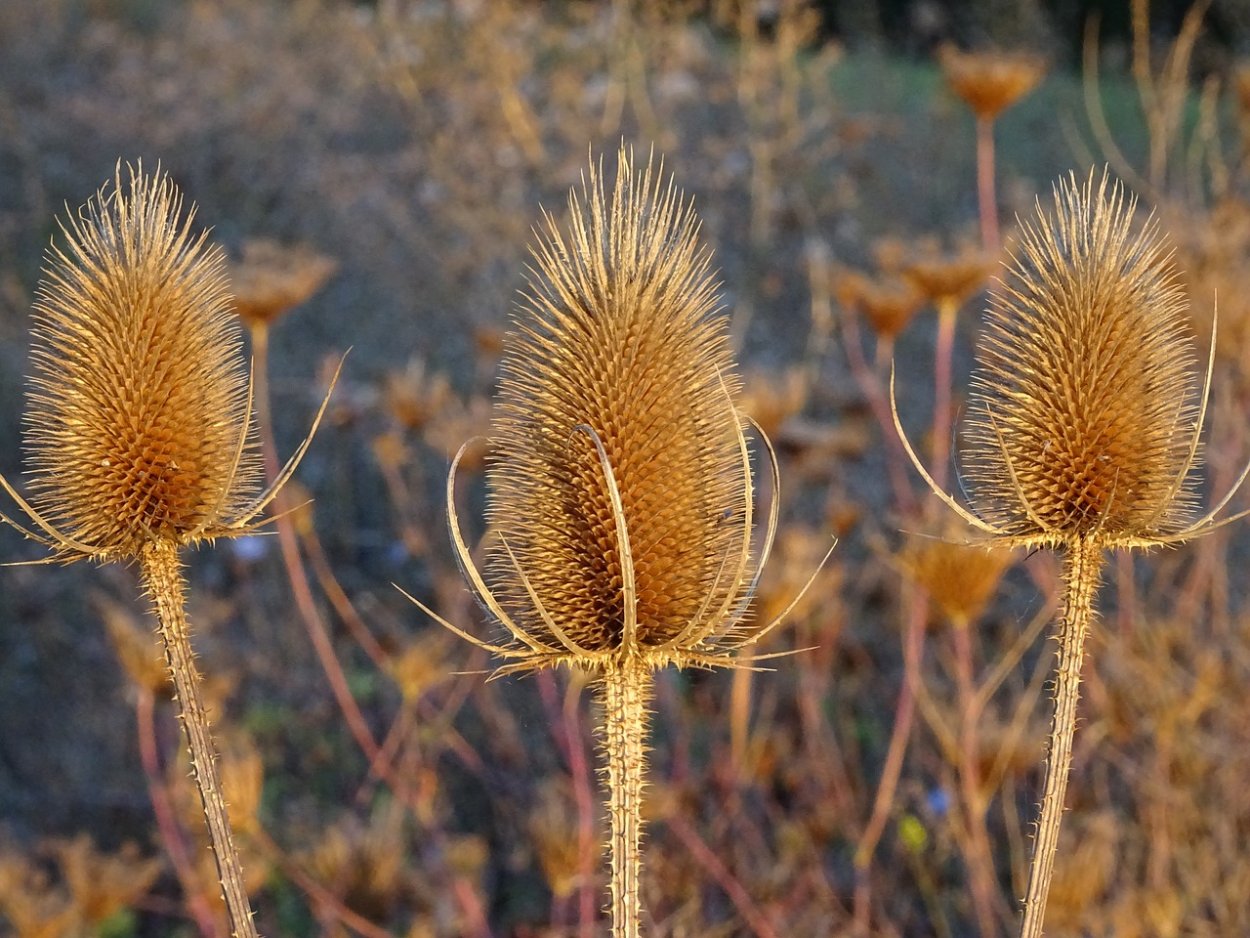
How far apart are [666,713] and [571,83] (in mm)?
5387

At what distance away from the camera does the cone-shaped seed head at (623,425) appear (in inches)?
66.2

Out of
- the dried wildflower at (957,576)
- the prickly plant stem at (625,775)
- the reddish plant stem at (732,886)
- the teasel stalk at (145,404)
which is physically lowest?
the reddish plant stem at (732,886)

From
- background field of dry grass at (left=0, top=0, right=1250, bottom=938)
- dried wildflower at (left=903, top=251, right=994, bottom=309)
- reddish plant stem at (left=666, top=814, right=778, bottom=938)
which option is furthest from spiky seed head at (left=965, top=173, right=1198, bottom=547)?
dried wildflower at (left=903, top=251, right=994, bottom=309)

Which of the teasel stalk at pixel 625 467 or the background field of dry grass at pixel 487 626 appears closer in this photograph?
the teasel stalk at pixel 625 467

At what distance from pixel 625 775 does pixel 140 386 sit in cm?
78

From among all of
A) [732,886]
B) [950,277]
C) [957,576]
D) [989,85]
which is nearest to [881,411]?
[950,277]

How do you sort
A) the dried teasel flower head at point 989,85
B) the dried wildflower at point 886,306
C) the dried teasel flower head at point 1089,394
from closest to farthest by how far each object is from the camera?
1. the dried teasel flower head at point 1089,394
2. the dried wildflower at point 886,306
3. the dried teasel flower head at point 989,85

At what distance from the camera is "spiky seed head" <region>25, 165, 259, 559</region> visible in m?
1.75

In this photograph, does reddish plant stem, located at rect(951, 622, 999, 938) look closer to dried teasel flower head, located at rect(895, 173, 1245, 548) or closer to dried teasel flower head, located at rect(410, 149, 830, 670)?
dried teasel flower head, located at rect(895, 173, 1245, 548)

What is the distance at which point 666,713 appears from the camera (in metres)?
5.17

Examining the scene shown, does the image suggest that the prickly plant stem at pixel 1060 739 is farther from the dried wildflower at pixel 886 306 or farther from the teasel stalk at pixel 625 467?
the dried wildflower at pixel 886 306

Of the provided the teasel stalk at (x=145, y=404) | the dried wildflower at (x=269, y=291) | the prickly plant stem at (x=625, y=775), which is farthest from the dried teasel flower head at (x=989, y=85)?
the prickly plant stem at (x=625, y=775)

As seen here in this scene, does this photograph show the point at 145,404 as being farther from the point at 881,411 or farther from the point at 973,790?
the point at 881,411

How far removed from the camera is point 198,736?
1.61 m
